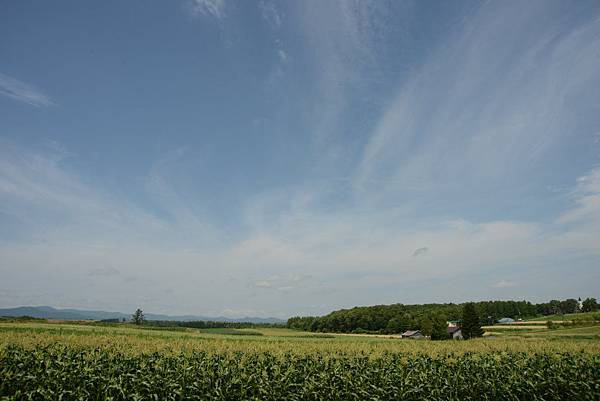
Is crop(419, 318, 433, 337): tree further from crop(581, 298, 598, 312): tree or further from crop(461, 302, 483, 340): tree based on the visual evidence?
crop(581, 298, 598, 312): tree

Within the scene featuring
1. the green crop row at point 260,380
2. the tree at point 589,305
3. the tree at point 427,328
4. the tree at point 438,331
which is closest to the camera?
the green crop row at point 260,380

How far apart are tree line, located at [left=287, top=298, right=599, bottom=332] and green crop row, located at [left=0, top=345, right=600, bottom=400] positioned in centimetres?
5714

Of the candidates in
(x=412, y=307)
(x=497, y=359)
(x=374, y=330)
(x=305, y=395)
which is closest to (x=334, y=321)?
(x=374, y=330)

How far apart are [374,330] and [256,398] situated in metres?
101

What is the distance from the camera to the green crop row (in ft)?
37.3

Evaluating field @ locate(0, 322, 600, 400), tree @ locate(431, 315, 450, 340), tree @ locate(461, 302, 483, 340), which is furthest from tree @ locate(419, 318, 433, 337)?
field @ locate(0, 322, 600, 400)

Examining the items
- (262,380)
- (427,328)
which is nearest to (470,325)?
(427,328)

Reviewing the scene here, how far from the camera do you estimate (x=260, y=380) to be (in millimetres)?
12445

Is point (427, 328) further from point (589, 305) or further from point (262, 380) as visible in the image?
point (589, 305)

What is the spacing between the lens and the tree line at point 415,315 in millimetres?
90812

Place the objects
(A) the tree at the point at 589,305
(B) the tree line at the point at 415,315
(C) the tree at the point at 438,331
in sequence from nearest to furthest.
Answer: (C) the tree at the point at 438,331
(B) the tree line at the point at 415,315
(A) the tree at the point at 589,305

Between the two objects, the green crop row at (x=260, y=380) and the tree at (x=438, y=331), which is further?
the tree at (x=438, y=331)

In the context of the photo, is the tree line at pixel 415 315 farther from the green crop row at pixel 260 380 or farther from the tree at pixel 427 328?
the green crop row at pixel 260 380

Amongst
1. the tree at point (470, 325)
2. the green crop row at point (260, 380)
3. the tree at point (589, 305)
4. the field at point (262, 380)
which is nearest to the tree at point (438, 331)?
the tree at point (470, 325)
